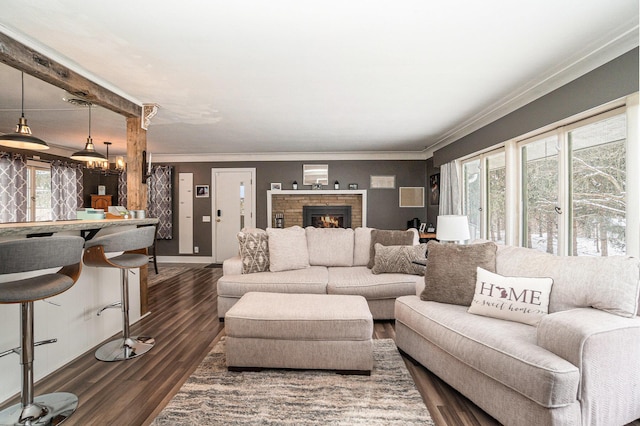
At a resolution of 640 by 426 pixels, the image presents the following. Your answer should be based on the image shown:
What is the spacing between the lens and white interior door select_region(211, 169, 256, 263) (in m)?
7.05

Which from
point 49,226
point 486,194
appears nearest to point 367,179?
point 486,194

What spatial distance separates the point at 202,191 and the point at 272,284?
15.1 ft

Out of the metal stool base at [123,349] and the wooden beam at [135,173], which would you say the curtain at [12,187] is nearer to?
the wooden beam at [135,173]

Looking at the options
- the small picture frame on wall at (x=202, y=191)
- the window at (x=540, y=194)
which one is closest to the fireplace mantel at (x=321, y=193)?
the small picture frame on wall at (x=202, y=191)

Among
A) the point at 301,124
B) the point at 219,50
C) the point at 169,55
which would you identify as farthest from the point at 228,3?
the point at 301,124

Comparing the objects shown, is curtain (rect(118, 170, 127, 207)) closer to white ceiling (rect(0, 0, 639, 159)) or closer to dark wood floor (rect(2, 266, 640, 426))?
white ceiling (rect(0, 0, 639, 159))

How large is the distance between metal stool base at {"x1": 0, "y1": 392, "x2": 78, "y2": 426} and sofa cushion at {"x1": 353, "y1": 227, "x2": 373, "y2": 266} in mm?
2874

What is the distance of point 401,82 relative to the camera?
3041mm

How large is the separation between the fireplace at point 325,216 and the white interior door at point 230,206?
118 cm

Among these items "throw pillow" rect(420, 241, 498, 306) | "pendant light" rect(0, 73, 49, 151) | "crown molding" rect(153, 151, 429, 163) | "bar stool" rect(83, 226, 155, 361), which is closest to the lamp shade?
"throw pillow" rect(420, 241, 498, 306)

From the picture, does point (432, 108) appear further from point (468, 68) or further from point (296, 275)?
point (296, 275)

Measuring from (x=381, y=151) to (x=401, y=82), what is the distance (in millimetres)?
3790

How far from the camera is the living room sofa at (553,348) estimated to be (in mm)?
1451

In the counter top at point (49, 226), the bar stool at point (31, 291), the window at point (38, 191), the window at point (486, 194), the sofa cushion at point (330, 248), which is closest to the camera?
the bar stool at point (31, 291)
